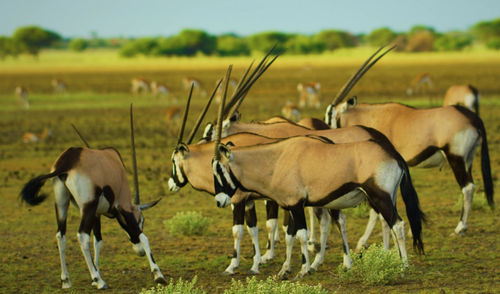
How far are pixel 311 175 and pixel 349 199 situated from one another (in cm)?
45

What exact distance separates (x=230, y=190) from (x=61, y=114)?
26.0 metres

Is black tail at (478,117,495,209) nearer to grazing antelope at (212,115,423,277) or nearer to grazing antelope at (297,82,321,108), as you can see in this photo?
grazing antelope at (212,115,423,277)

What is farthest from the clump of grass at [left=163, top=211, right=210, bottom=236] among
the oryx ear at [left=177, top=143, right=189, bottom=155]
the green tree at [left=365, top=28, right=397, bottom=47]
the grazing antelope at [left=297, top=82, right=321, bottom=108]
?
the green tree at [left=365, top=28, right=397, bottom=47]

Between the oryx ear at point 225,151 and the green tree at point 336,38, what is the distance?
131 m

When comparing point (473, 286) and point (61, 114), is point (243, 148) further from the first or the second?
point (61, 114)

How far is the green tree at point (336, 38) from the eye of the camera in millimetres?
139375

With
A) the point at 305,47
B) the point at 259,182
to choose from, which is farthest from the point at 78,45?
the point at 259,182

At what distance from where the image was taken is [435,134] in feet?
33.0

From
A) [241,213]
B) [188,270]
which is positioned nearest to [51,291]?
[188,270]

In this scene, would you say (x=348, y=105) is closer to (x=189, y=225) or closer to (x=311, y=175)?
(x=189, y=225)

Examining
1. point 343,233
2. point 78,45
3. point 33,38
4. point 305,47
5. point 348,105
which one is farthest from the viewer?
point 78,45

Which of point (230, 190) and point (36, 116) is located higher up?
point (230, 190)

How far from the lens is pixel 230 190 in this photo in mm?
7922

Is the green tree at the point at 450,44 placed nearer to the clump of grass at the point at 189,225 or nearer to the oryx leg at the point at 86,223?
the clump of grass at the point at 189,225
